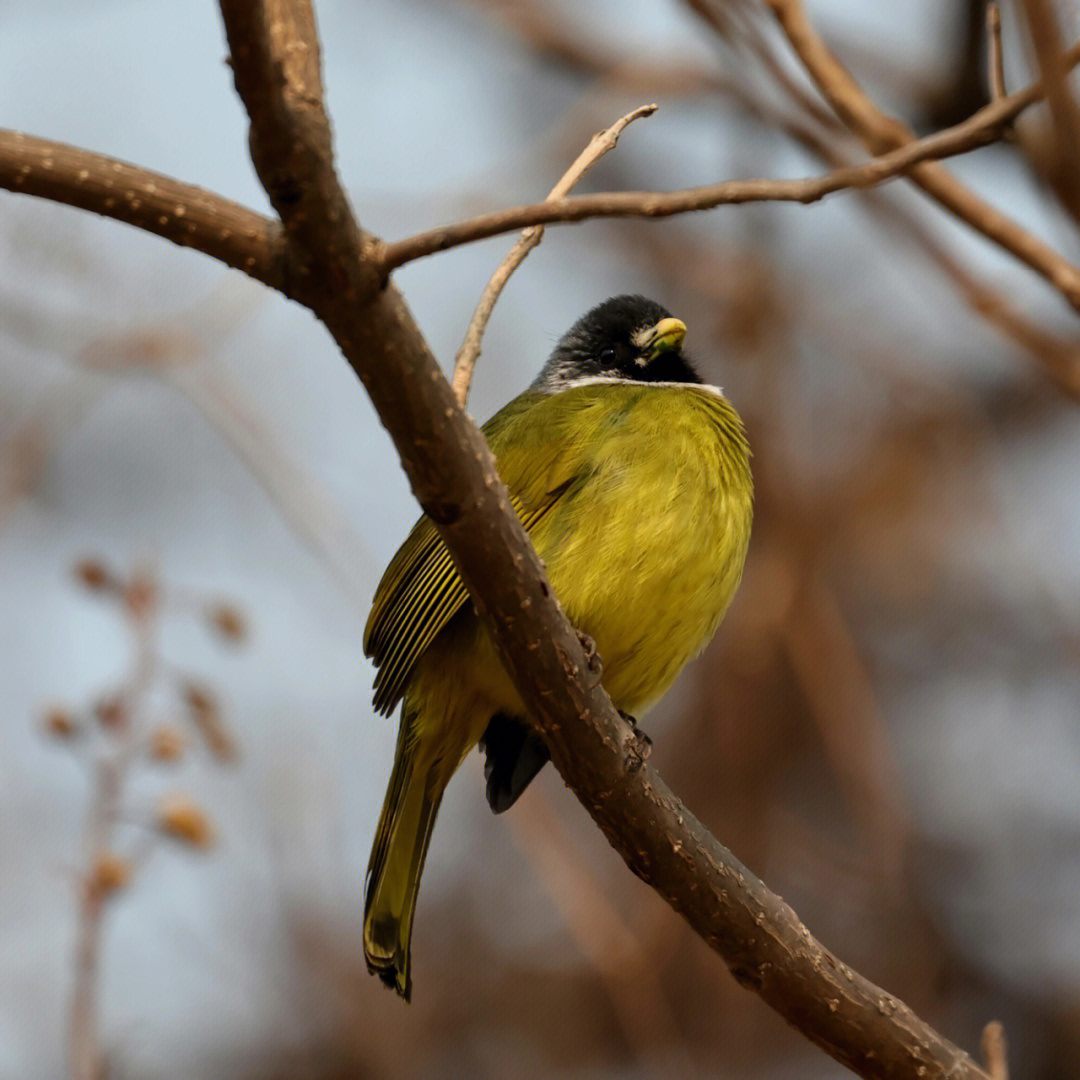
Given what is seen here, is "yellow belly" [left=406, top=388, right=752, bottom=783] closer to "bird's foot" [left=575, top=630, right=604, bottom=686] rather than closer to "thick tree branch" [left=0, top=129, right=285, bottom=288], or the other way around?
"bird's foot" [left=575, top=630, right=604, bottom=686]

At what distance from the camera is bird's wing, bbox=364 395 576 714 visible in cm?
335

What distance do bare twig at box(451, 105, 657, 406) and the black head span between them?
138 cm

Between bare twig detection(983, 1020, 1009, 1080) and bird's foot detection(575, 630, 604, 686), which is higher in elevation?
bird's foot detection(575, 630, 604, 686)

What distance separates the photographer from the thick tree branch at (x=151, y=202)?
1.88 meters

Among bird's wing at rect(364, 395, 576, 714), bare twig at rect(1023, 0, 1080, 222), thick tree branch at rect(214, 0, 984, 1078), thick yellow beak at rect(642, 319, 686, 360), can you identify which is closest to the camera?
thick tree branch at rect(214, 0, 984, 1078)

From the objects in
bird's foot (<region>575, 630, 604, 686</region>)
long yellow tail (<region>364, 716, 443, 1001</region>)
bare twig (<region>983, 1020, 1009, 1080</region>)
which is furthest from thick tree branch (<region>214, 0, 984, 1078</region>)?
long yellow tail (<region>364, 716, 443, 1001</region>)

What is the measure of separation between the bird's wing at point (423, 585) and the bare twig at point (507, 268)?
2.21 feet

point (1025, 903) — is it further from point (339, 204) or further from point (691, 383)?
point (339, 204)

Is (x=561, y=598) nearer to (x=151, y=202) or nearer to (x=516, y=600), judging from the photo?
(x=516, y=600)

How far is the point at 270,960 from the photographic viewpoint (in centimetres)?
557

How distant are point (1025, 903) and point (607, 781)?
4.00 m

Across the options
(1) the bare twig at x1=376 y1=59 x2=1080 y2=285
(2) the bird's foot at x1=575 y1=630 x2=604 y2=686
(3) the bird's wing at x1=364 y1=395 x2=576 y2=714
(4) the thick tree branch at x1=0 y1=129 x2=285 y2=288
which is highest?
(3) the bird's wing at x1=364 y1=395 x2=576 y2=714

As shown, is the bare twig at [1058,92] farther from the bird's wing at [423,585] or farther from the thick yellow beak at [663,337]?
the thick yellow beak at [663,337]

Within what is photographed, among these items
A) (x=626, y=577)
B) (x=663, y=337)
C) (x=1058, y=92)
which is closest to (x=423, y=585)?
(x=626, y=577)
